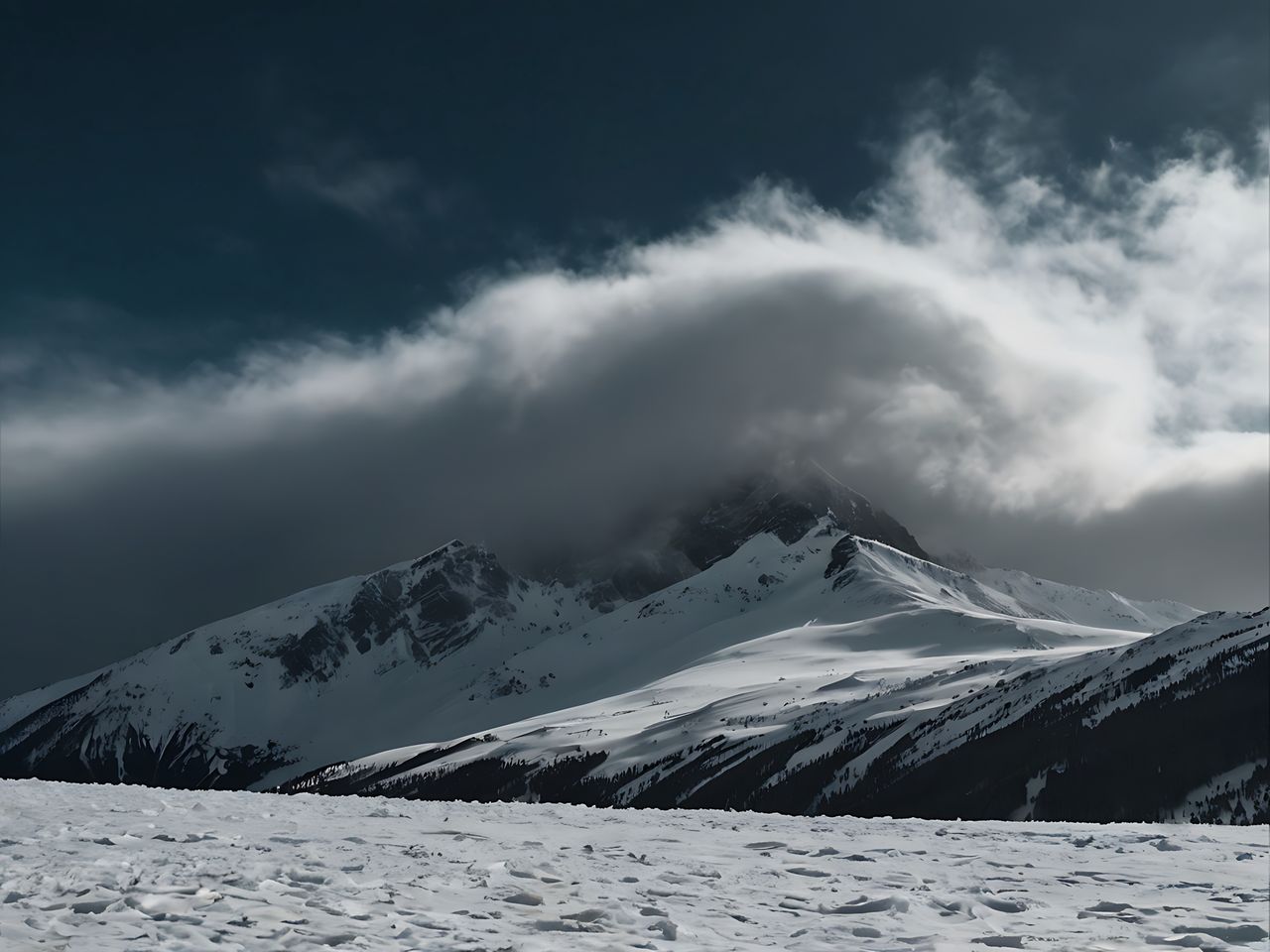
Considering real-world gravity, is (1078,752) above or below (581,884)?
below

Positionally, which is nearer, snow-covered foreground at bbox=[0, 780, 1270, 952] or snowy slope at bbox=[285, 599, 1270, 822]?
snow-covered foreground at bbox=[0, 780, 1270, 952]

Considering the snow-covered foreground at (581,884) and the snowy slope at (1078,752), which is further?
the snowy slope at (1078,752)

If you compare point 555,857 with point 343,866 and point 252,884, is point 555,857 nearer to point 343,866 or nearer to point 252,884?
point 343,866

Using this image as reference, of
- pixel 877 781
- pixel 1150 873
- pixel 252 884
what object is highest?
pixel 252 884

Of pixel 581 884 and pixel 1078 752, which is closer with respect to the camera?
pixel 581 884

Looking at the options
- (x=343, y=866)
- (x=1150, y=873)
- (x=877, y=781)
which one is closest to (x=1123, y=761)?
(x=877, y=781)

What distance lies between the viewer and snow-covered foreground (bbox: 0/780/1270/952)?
12797 mm

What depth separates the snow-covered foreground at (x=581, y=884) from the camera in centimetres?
1280

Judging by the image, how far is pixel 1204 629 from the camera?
177 meters

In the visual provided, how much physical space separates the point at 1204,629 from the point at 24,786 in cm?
18793

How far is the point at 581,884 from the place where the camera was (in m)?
16.8

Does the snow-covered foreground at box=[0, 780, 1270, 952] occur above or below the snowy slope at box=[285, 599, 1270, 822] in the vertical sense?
above

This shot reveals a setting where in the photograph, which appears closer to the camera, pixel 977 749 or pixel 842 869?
pixel 842 869

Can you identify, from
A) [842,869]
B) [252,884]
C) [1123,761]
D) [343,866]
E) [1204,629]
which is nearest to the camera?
[252,884]
